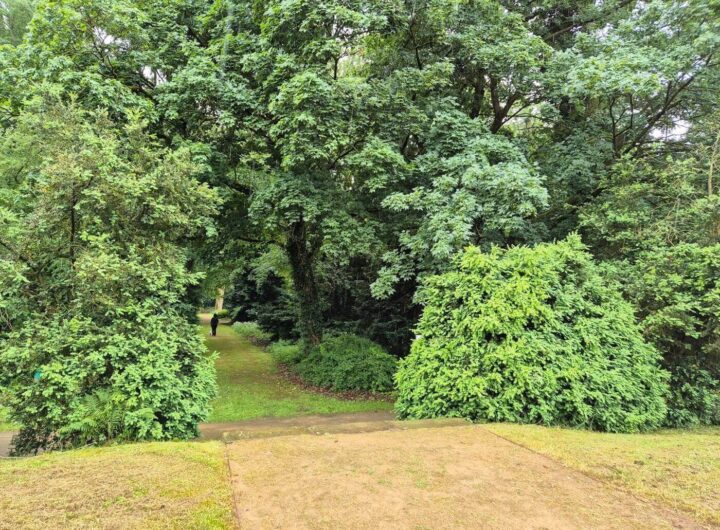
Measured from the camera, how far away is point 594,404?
5.95m

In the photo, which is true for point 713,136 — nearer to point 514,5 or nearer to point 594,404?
point 514,5

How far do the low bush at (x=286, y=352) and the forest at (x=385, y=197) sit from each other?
50 centimetres

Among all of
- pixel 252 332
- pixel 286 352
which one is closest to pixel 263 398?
pixel 286 352

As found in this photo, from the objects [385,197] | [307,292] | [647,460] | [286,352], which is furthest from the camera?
[286,352]

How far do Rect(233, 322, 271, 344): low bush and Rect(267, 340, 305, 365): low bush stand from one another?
1.85m

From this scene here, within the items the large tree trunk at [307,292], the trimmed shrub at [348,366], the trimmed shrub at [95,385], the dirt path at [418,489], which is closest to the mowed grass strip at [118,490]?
the dirt path at [418,489]

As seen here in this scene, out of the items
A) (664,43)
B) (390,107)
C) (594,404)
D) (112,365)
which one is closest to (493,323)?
(594,404)

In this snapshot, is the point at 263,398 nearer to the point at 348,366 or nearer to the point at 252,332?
the point at 348,366

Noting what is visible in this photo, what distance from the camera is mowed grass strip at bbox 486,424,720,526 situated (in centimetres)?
335

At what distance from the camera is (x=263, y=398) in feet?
34.5

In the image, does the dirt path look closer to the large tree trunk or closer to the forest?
the forest

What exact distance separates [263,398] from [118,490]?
25.1 ft

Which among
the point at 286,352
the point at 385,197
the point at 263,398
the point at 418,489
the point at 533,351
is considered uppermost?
the point at 385,197

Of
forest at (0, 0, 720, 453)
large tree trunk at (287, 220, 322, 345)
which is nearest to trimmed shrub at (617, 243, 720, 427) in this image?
forest at (0, 0, 720, 453)
